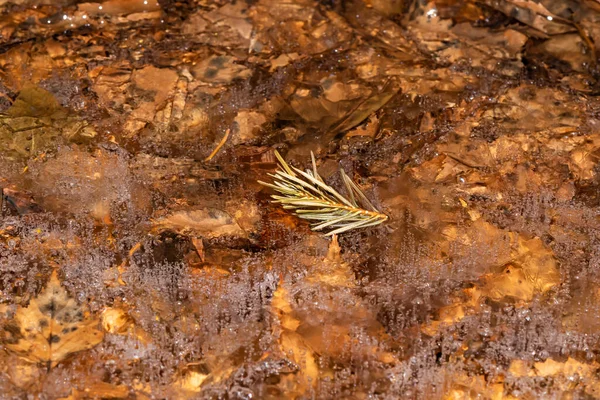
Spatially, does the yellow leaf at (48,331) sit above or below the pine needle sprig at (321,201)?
below

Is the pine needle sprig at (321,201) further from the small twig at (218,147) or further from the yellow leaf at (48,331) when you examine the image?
the yellow leaf at (48,331)

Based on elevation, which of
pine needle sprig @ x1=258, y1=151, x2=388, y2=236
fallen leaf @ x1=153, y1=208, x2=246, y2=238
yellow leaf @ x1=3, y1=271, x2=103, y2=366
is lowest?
yellow leaf @ x1=3, y1=271, x2=103, y2=366

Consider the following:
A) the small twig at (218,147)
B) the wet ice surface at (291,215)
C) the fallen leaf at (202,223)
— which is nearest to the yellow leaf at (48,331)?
the wet ice surface at (291,215)

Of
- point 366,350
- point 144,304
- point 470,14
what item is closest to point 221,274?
point 144,304

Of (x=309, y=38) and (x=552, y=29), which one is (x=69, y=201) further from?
(x=552, y=29)

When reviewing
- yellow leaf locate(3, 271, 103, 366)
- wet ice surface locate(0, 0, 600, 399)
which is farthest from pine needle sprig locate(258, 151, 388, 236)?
yellow leaf locate(3, 271, 103, 366)

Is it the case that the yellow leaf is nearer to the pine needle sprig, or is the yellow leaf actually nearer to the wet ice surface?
→ the wet ice surface

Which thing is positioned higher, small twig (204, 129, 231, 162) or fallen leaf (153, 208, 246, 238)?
small twig (204, 129, 231, 162)
